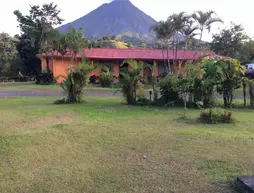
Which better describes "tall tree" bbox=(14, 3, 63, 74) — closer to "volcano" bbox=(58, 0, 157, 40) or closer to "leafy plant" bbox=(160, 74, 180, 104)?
"leafy plant" bbox=(160, 74, 180, 104)

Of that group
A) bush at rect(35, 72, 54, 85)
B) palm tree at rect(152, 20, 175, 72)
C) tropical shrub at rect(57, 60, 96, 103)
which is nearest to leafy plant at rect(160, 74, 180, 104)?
tropical shrub at rect(57, 60, 96, 103)

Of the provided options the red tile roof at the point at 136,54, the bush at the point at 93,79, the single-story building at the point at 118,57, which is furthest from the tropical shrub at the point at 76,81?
the red tile roof at the point at 136,54

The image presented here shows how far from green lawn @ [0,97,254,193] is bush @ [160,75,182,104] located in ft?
12.2

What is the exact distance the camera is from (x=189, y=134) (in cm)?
698

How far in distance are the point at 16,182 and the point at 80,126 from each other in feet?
11.6

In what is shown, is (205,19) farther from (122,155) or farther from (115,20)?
(115,20)

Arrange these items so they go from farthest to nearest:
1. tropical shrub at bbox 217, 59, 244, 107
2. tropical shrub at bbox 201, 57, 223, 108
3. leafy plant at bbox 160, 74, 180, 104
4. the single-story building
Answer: the single-story building → leafy plant at bbox 160, 74, 180, 104 → tropical shrub at bbox 217, 59, 244, 107 → tropical shrub at bbox 201, 57, 223, 108

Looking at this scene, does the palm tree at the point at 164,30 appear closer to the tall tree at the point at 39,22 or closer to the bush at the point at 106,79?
the bush at the point at 106,79

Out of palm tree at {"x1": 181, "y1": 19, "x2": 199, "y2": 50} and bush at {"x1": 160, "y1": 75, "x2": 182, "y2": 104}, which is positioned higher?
palm tree at {"x1": 181, "y1": 19, "x2": 199, "y2": 50}

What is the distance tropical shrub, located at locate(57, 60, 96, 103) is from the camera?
13.1 metres

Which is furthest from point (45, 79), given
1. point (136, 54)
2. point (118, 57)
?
point (136, 54)

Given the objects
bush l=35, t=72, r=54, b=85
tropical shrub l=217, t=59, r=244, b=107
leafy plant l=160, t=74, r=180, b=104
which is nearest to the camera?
tropical shrub l=217, t=59, r=244, b=107

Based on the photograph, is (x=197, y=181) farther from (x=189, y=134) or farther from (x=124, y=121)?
(x=124, y=121)

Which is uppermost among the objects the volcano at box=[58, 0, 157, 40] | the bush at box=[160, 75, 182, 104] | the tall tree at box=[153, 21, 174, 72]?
the volcano at box=[58, 0, 157, 40]
